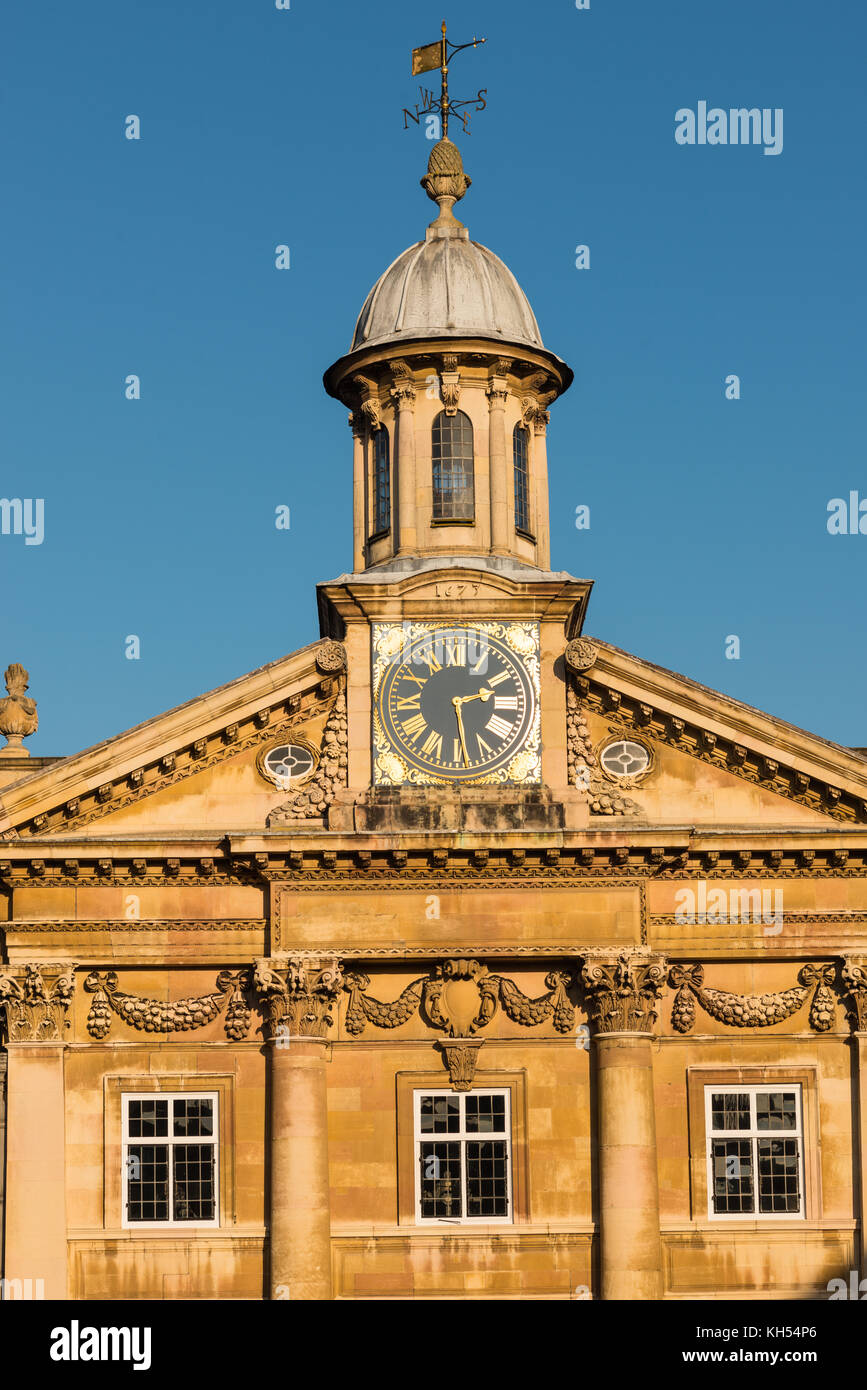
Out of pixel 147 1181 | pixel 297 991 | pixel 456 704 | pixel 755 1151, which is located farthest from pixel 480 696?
pixel 147 1181

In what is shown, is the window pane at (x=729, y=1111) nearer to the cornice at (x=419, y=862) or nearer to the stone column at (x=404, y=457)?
the cornice at (x=419, y=862)

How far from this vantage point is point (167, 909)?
4162 centimetres

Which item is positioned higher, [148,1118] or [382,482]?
[382,482]

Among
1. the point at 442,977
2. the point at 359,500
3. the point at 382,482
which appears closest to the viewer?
the point at 442,977

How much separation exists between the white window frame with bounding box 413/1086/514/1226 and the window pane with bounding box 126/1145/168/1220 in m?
4.10

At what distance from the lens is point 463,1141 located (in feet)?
136

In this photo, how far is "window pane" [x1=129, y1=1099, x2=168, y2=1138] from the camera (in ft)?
136

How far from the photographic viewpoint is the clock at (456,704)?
41719 millimetres

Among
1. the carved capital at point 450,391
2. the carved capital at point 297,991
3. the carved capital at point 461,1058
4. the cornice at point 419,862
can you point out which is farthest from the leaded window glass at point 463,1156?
the carved capital at point 450,391

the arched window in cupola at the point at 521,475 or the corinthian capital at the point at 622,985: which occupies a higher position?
the arched window in cupola at the point at 521,475

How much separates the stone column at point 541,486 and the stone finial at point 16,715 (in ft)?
31.0

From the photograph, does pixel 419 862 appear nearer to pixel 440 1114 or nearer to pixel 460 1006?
pixel 460 1006

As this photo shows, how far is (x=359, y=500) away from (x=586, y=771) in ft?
24.2

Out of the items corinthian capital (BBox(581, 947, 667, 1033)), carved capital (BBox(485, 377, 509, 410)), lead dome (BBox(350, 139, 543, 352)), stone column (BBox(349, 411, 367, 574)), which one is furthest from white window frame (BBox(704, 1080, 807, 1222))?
lead dome (BBox(350, 139, 543, 352))
